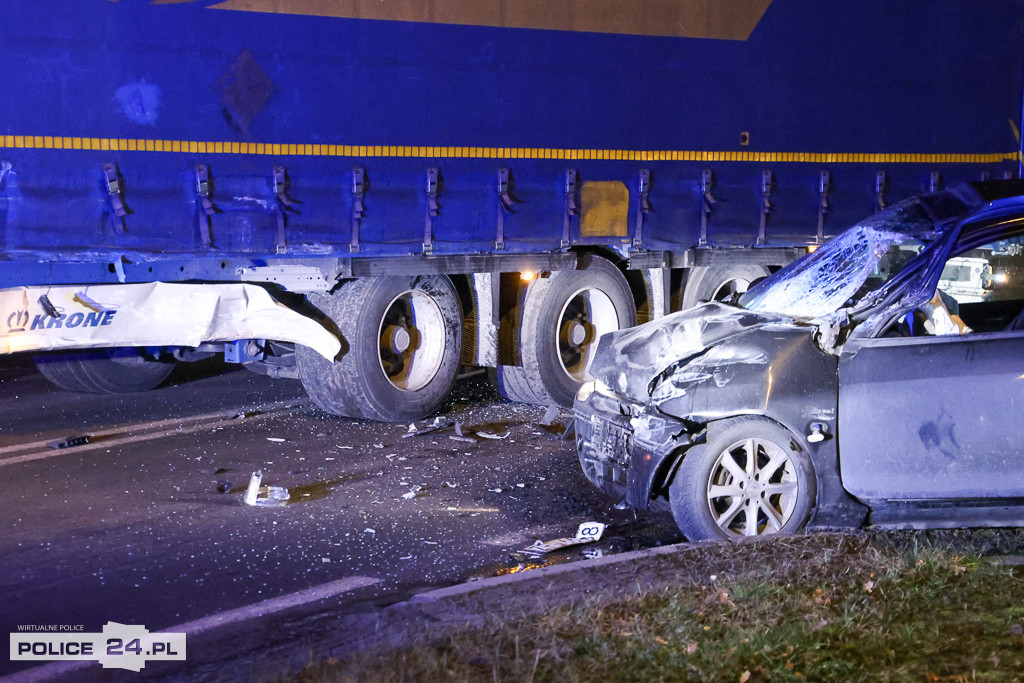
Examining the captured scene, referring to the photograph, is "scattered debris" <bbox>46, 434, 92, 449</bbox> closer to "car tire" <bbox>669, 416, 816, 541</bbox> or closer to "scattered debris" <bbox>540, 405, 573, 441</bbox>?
"scattered debris" <bbox>540, 405, 573, 441</bbox>

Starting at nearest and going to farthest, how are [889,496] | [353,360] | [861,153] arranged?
[889,496] < [353,360] < [861,153]

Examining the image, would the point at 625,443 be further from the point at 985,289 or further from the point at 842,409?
the point at 985,289

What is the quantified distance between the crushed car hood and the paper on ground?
9.25 feet

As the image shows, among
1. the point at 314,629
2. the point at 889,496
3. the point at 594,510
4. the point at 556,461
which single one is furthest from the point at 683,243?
the point at 314,629

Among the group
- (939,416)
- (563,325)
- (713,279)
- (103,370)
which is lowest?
(939,416)

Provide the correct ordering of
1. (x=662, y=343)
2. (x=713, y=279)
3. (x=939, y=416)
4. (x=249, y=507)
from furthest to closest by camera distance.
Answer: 1. (x=713, y=279)
2. (x=249, y=507)
3. (x=662, y=343)
4. (x=939, y=416)

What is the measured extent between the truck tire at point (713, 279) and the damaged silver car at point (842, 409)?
4.81 meters

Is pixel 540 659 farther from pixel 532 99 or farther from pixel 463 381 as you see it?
pixel 463 381

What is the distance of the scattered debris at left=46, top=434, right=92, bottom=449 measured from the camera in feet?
27.3

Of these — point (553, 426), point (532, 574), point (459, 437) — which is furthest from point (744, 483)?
point (553, 426)

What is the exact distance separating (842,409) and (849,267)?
1.09 m

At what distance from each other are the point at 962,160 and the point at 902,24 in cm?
156

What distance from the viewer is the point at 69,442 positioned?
329 inches

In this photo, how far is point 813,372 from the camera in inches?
239
